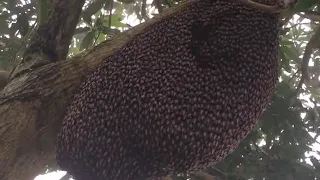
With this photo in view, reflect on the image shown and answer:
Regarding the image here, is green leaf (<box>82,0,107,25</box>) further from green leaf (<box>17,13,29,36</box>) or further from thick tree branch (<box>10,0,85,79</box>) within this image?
thick tree branch (<box>10,0,85,79</box>)

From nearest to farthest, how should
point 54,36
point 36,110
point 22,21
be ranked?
point 36,110 < point 54,36 < point 22,21

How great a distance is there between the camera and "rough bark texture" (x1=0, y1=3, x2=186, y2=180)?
56.6 inches

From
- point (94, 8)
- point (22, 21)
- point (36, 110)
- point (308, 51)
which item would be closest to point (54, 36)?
point (36, 110)

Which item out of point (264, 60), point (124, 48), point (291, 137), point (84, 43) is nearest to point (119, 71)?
point (124, 48)

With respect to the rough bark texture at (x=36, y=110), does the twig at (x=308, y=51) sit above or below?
below

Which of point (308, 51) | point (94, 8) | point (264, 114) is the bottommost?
point (264, 114)

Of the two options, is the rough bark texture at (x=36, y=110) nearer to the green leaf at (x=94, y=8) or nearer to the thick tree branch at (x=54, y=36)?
the thick tree branch at (x=54, y=36)

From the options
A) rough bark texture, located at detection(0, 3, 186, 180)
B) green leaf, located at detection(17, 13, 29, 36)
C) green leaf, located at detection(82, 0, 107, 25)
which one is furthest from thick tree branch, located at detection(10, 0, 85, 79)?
green leaf, located at detection(17, 13, 29, 36)

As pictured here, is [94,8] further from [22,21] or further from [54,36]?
[54,36]

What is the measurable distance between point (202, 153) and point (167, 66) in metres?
0.25

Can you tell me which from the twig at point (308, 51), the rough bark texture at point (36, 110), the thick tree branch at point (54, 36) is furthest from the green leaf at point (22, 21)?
the twig at point (308, 51)

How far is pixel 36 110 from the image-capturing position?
1518 mm

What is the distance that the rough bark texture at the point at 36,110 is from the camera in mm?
1438

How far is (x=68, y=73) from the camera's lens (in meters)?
1.58
